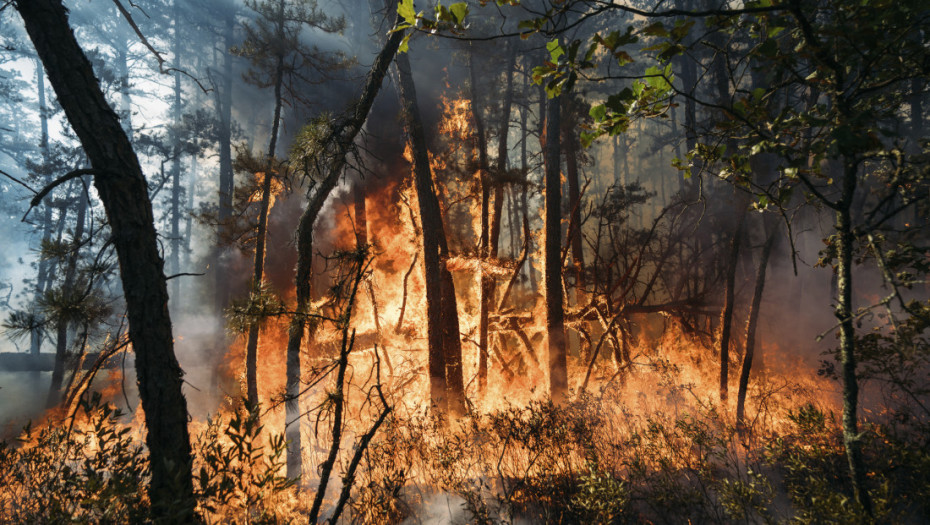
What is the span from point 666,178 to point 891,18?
44697 mm

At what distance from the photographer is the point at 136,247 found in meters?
2.74

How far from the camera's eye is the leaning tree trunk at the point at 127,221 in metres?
2.67

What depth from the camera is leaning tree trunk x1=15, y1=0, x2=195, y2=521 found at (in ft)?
8.77

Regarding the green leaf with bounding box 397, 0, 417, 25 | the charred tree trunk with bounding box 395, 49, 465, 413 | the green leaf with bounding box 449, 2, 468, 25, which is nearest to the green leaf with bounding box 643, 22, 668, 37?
the green leaf with bounding box 449, 2, 468, 25

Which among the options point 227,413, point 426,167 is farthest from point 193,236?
point 426,167

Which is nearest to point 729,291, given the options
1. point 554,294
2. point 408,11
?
point 554,294

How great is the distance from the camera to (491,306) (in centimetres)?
1200

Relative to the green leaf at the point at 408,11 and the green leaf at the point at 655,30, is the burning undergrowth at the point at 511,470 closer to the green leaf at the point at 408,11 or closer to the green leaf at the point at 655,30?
the green leaf at the point at 408,11

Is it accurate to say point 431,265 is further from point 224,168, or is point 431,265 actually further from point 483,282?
point 224,168

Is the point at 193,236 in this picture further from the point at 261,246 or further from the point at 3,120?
the point at 261,246

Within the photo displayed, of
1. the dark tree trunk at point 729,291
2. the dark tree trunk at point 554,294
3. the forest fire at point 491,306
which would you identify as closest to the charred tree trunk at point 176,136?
the forest fire at point 491,306

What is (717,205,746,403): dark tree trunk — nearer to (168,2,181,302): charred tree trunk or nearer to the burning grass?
the burning grass

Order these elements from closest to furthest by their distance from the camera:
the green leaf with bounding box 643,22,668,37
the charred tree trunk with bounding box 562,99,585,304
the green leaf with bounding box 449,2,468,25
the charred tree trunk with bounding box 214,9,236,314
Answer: the green leaf with bounding box 643,22,668,37, the green leaf with bounding box 449,2,468,25, the charred tree trunk with bounding box 562,99,585,304, the charred tree trunk with bounding box 214,9,236,314

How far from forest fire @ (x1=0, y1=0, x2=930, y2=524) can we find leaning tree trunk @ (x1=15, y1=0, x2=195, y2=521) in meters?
0.02
